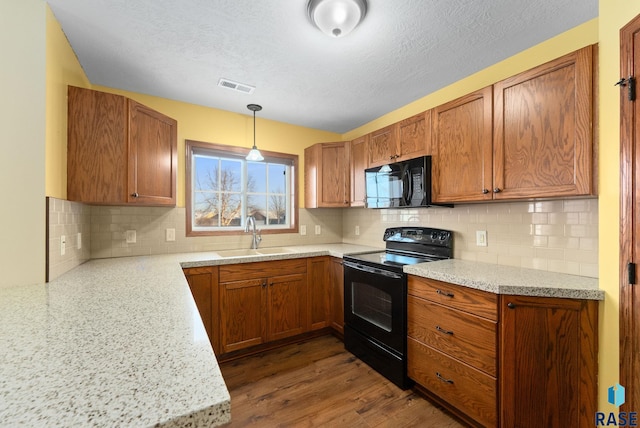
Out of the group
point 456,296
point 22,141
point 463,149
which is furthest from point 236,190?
point 456,296

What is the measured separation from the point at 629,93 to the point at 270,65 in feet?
6.47

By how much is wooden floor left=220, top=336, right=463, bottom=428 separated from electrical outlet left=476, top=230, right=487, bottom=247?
1.18m

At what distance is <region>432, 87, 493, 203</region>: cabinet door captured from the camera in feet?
5.83

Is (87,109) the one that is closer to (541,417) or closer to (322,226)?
(322,226)

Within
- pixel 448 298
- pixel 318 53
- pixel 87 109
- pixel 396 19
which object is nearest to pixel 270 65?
pixel 318 53

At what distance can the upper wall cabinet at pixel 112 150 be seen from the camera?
1.75 m

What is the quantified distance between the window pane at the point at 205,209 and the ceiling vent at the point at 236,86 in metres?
1.10

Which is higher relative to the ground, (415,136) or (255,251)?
(415,136)

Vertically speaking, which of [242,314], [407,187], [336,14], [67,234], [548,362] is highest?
[336,14]

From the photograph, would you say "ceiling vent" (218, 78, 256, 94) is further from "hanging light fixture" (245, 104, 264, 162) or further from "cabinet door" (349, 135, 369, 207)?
"cabinet door" (349, 135, 369, 207)

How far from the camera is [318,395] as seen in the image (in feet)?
6.19

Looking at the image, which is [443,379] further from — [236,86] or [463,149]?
[236,86]

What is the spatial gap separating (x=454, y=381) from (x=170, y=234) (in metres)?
2.57

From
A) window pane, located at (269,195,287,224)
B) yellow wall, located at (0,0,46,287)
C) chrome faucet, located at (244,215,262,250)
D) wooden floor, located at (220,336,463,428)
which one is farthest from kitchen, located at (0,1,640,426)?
window pane, located at (269,195,287,224)
